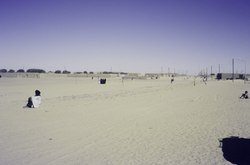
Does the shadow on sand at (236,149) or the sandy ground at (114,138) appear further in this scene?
the sandy ground at (114,138)

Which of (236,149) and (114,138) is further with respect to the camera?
(114,138)

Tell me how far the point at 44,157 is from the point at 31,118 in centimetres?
672

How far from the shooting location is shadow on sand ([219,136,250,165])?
24.8 feet

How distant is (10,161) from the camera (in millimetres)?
7297

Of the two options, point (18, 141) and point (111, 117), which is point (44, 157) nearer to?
point (18, 141)

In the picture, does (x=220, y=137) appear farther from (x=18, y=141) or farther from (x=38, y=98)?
(x=38, y=98)

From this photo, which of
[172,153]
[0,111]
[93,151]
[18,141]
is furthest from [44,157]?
[0,111]

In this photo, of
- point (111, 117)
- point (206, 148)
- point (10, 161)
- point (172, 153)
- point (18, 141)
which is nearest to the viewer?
point (10, 161)

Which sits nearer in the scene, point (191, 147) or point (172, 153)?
point (172, 153)

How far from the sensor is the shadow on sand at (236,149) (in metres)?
7.56

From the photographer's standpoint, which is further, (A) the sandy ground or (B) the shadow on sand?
(A) the sandy ground

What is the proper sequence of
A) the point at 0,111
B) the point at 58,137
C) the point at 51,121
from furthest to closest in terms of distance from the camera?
1. the point at 0,111
2. the point at 51,121
3. the point at 58,137

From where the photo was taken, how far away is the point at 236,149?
28.2ft

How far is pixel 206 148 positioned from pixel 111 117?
6.77 meters
